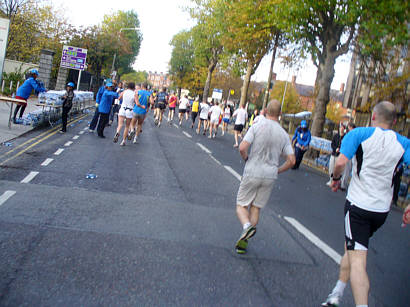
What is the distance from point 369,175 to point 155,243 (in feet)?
8.16

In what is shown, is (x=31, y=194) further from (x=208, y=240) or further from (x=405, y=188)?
(x=405, y=188)

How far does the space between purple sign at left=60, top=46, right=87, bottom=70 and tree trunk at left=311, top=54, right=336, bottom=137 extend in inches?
649

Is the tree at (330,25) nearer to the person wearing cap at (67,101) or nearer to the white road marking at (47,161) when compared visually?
the person wearing cap at (67,101)

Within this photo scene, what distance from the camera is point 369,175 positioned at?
12.1 ft

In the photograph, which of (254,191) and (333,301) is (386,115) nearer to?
(333,301)

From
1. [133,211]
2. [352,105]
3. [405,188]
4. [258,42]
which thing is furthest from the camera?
[352,105]

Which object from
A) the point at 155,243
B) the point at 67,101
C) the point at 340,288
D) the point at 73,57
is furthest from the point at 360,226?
the point at 73,57

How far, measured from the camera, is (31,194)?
6363mm

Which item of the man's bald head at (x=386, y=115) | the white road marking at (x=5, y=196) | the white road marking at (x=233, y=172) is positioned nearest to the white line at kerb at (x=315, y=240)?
the man's bald head at (x=386, y=115)

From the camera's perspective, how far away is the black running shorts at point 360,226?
3660 millimetres

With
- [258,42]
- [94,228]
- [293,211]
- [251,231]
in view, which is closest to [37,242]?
[94,228]

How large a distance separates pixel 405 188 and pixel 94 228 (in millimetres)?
11126

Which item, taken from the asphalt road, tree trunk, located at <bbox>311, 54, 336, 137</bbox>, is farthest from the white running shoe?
tree trunk, located at <bbox>311, 54, 336, 137</bbox>

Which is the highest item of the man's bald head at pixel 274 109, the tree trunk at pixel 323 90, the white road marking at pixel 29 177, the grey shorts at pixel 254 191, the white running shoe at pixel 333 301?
the tree trunk at pixel 323 90
